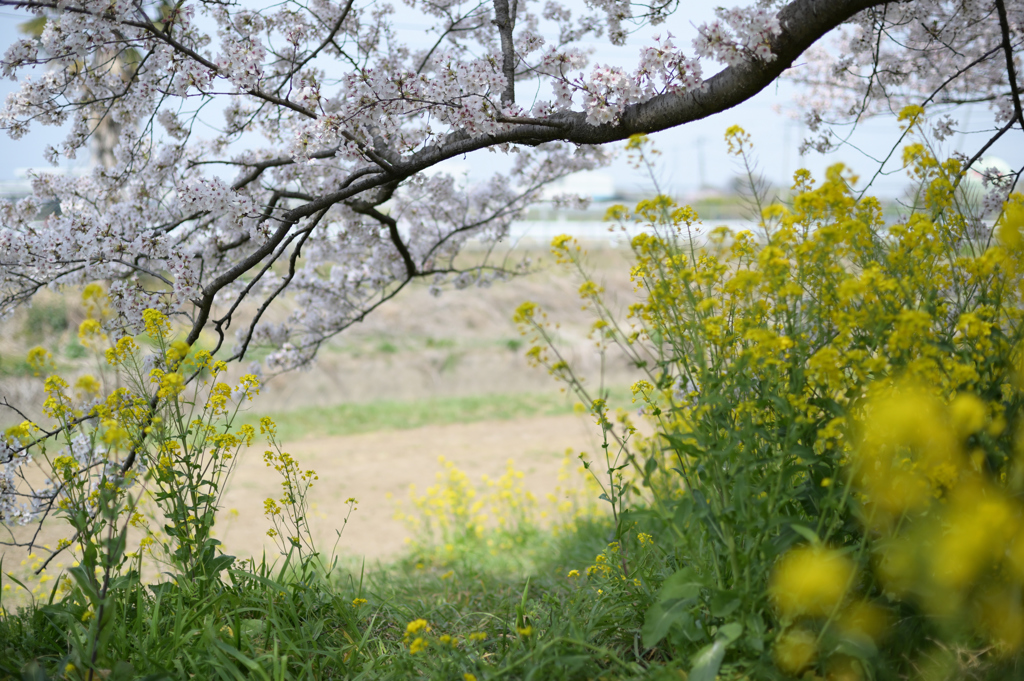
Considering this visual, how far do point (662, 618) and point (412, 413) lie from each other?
8758mm

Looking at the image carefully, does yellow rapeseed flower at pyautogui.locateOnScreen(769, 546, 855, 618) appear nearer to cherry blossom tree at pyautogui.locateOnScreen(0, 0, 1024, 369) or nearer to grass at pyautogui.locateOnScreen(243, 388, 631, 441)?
cherry blossom tree at pyautogui.locateOnScreen(0, 0, 1024, 369)

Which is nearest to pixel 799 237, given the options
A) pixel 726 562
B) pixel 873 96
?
pixel 726 562

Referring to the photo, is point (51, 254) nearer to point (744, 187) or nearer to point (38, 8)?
point (38, 8)

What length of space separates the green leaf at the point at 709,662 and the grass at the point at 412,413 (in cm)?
772

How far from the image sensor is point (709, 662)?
1.43 meters

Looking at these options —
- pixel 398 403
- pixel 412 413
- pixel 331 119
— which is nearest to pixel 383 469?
pixel 412 413

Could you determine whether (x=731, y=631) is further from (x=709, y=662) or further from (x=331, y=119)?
(x=331, y=119)

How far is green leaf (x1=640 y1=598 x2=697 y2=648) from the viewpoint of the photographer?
1495 mm

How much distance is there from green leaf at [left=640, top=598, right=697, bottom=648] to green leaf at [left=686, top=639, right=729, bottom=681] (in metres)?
0.09

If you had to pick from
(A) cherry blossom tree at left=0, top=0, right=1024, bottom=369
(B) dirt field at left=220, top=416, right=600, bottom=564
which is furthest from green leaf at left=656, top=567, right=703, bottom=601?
(B) dirt field at left=220, top=416, right=600, bottom=564

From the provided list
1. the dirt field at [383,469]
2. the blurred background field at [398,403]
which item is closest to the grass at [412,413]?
Answer: the blurred background field at [398,403]

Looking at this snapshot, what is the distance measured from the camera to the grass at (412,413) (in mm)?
9266

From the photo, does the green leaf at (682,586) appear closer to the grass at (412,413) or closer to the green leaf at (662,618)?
the green leaf at (662,618)

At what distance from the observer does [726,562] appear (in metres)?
1.64
